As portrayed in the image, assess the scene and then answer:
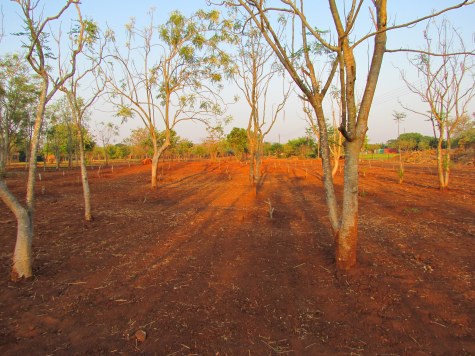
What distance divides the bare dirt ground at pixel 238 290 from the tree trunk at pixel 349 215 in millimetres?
247

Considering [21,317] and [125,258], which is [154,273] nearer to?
[125,258]

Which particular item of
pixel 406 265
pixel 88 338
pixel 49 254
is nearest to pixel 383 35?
pixel 406 265

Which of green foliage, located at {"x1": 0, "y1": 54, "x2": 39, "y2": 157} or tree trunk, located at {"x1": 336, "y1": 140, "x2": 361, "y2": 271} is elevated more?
green foliage, located at {"x1": 0, "y1": 54, "x2": 39, "y2": 157}

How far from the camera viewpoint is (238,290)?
4.12 metres

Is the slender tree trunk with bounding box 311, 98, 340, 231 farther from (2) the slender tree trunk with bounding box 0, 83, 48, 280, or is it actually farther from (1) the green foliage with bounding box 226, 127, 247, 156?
(1) the green foliage with bounding box 226, 127, 247, 156

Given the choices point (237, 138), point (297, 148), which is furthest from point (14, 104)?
point (297, 148)

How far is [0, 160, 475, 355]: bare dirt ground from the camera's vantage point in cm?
302

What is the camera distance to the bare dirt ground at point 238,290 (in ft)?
9.89

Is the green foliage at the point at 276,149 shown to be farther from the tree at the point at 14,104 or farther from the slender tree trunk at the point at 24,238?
the slender tree trunk at the point at 24,238

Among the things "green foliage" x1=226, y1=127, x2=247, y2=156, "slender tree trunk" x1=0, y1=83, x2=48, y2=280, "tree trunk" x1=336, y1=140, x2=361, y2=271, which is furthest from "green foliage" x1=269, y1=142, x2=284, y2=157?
"slender tree trunk" x1=0, y1=83, x2=48, y2=280

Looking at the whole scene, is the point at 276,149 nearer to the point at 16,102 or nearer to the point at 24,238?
the point at 16,102

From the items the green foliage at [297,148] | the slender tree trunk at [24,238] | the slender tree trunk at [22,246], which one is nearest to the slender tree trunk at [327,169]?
the slender tree trunk at [24,238]

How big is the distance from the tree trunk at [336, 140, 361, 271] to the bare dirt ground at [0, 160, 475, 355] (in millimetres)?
247

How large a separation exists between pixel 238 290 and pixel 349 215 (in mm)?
1932
